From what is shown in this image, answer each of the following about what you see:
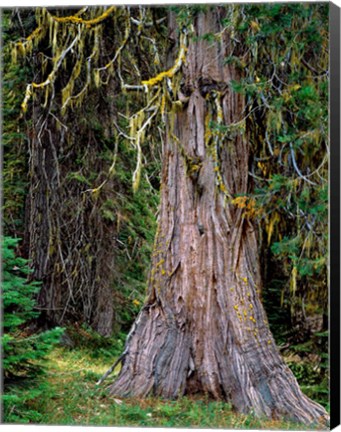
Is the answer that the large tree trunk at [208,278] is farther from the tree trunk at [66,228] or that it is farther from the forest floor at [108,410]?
the tree trunk at [66,228]

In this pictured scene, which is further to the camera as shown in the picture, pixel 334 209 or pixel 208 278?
pixel 208 278

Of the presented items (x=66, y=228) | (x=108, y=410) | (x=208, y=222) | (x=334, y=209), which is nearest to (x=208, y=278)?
(x=208, y=222)

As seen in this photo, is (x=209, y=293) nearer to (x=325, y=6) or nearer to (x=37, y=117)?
(x=325, y=6)

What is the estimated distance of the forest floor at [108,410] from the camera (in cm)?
621

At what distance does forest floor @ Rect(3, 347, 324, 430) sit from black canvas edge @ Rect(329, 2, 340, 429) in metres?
0.91

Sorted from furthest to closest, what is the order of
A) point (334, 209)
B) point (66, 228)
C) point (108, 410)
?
1. point (66, 228)
2. point (108, 410)
3. point (334, 209)

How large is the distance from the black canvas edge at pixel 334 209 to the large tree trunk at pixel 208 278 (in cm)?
102

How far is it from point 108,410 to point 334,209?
225 centimetres

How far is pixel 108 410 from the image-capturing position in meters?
6.41

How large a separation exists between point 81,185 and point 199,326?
8.93 feet

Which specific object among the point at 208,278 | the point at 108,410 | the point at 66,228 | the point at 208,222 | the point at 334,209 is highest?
the point at 334,209

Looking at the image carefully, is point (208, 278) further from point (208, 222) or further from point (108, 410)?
point (108, 410)

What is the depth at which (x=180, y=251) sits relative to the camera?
6.58 meters

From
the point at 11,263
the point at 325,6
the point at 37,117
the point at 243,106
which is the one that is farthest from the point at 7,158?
the point at 325,6
